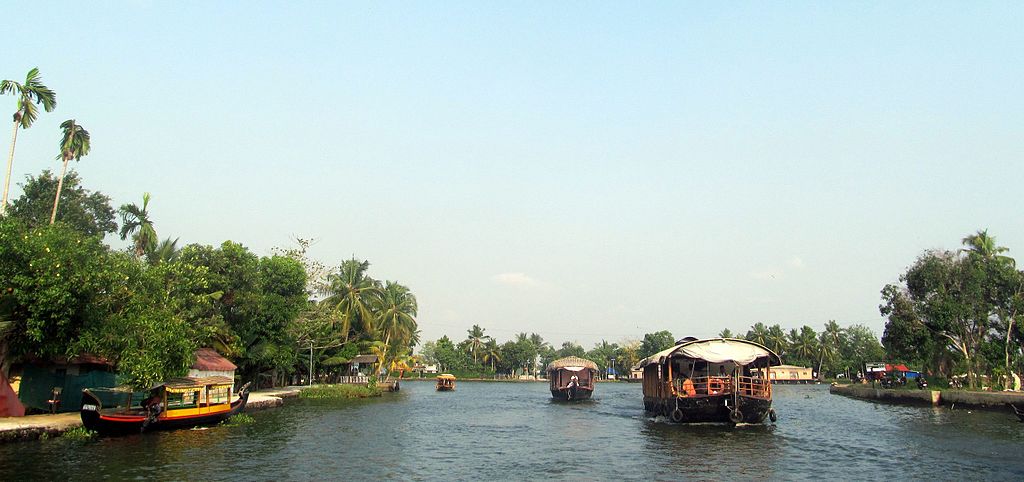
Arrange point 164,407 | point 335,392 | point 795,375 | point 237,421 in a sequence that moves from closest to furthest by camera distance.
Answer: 1. point 164,407
2. point 237,421
3. point 335,392
4. point 795,375

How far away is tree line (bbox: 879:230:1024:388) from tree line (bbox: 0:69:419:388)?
4603 centimetres

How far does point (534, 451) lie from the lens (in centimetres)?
2366

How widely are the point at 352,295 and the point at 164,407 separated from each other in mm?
38545

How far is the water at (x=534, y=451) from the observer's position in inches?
720

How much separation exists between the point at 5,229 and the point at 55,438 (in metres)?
7.30

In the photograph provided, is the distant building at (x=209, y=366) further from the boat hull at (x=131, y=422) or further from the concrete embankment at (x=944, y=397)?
the concrete embankment at (x=944, y=397)

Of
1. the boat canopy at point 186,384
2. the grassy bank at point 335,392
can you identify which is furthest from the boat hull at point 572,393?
the boat canopy at point 186,384

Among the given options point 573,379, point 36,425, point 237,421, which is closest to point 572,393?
point 573,379

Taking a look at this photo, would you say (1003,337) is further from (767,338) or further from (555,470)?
(767,338)

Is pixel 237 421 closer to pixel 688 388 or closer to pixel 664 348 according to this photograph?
pixel 688 388

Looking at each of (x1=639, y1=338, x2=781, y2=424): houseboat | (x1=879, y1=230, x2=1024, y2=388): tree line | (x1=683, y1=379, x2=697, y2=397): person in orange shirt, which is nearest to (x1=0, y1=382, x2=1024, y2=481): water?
(x1=639, y1=338, x2=781, y2=424): houseboat

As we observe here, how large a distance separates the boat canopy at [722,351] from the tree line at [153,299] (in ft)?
70.6

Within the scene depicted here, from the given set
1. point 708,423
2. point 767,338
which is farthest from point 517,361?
point 708,423

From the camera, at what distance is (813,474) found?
19016 mm
